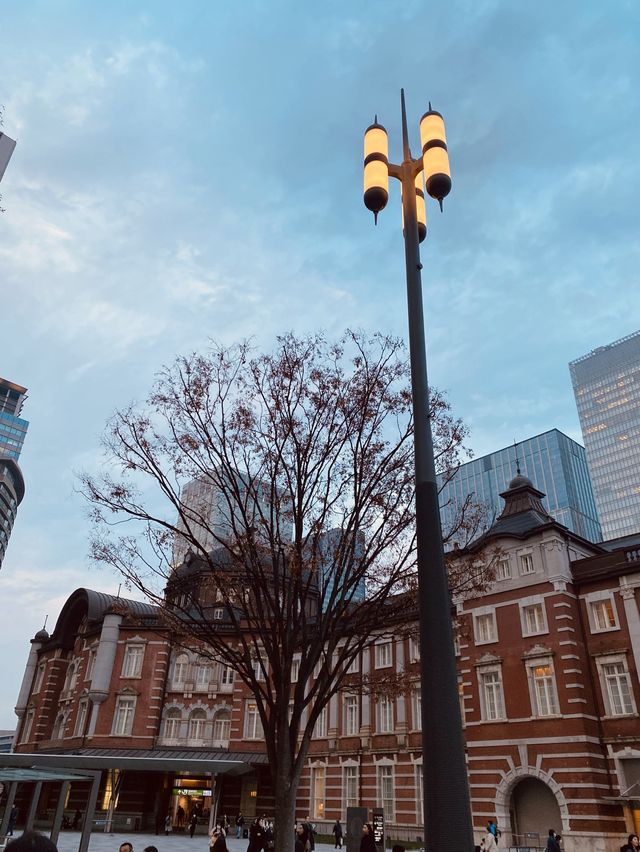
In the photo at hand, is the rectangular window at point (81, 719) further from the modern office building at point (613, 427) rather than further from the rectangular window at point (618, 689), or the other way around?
the modern office building at point (613, 427)

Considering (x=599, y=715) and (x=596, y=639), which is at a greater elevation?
(x=596, y=639)

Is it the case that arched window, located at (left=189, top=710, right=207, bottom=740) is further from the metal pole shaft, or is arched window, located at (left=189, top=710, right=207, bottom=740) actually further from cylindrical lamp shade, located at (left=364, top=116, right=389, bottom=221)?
cylindrical lamp shade, located at (left=364, top=116, right=389, bottom=221)

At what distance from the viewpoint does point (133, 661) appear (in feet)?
130

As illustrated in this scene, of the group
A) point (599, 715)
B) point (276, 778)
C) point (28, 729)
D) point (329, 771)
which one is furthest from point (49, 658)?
point (276, 778)

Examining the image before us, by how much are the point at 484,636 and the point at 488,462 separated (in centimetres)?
11924

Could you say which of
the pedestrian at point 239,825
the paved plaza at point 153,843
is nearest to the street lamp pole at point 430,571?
the paved plaza at point 153,843

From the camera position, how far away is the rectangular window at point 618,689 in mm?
24891

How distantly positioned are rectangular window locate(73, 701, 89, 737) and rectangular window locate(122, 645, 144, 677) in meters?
3.04

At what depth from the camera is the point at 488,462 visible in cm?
14488

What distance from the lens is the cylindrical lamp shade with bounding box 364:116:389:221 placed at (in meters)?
6.74

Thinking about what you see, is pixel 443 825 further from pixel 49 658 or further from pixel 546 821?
pixel 49 658

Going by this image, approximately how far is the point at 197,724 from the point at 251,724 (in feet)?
11.0

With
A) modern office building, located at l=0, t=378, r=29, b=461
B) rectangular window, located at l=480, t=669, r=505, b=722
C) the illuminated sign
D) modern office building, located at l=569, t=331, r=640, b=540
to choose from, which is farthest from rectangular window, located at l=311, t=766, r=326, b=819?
modern office building, located at l=0, t=378, r=29, b=461

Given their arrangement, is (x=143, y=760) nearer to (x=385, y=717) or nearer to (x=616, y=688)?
(x=385, y=717)
